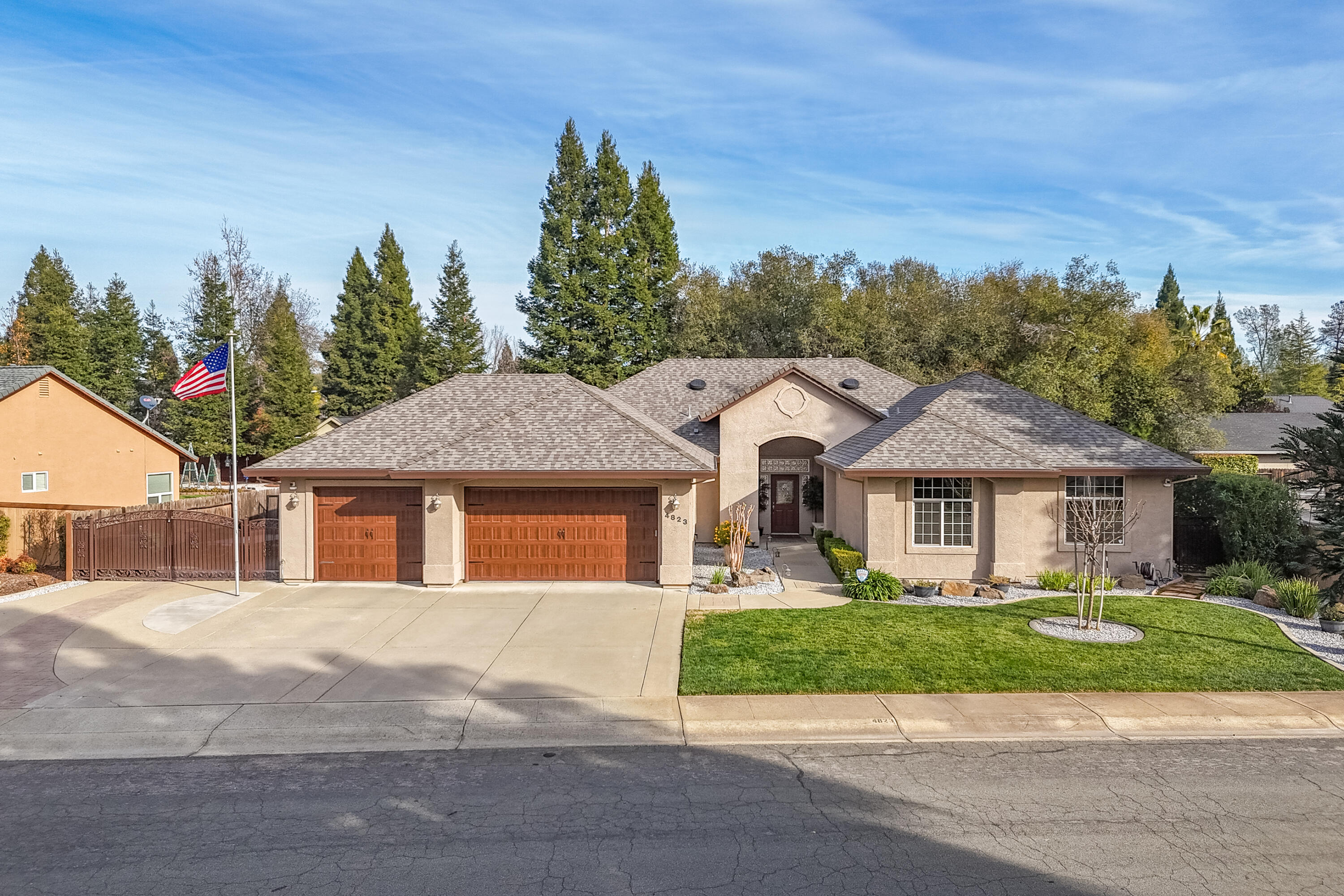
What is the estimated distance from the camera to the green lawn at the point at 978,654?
34.6 ft

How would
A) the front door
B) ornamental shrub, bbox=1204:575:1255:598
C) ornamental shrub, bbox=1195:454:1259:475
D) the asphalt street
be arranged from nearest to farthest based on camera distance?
1. the asphalt street
2. ornamental shrub, bbox=1204:575:1255:598
3. the front door
4. ornamental shrub, bbox=1195:454:1259:475

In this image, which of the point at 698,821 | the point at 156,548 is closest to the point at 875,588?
the point at 698,821

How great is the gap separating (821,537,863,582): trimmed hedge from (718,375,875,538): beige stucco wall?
4.19 meters

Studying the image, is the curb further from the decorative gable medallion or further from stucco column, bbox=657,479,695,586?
the decorative gable medallion

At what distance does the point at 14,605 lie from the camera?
15.1 m

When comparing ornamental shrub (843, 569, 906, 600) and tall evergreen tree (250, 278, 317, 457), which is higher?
tall evergreen tree (250, 278, 317, 457)

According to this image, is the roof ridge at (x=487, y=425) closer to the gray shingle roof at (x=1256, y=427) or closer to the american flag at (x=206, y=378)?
the american flag at (x=206, y=378)

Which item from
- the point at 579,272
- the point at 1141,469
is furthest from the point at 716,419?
the point at 579,272

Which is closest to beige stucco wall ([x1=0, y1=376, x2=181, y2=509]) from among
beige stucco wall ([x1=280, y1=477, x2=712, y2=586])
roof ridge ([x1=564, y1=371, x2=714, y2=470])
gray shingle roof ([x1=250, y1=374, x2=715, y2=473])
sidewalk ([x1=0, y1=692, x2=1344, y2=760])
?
beige stucco wall ([x1=280, y1=477, x2=712, y2=586])

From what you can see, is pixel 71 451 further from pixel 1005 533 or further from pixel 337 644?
pixel 1005 533

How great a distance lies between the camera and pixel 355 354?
5675 centimetres

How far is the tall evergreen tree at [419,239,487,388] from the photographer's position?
178 feet

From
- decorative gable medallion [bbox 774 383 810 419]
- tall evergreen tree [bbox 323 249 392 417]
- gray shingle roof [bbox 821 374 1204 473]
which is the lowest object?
gray shingle roof [bbox 821 374 1204 473]

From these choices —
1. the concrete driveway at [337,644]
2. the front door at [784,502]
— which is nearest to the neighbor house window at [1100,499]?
the concrete driveway at [337,644]
